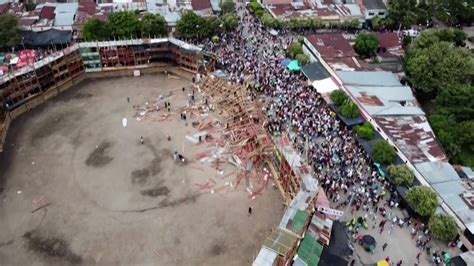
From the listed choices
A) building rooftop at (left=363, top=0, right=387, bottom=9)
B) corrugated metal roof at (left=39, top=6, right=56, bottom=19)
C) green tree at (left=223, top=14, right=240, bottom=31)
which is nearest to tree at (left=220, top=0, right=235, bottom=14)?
green tree at (left=223, top=14, right=240, bottom=31)

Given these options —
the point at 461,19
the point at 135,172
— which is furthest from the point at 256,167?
the point at 461,19

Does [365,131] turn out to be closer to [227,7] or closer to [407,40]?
[407,40]

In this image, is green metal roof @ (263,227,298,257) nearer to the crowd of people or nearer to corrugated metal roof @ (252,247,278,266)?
corrugated metal roof @ (252,247,278,266)

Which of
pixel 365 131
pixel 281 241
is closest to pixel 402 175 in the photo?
pixel 365 131

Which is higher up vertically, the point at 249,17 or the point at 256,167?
the point at 249,17

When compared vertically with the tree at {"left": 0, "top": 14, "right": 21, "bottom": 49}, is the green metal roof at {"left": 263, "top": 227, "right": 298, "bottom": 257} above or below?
below

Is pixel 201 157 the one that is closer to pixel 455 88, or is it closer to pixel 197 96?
pixel 197 96

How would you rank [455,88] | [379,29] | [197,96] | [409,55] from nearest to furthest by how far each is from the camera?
[455,88] < [197,96] < [409,55] < [379,29]
